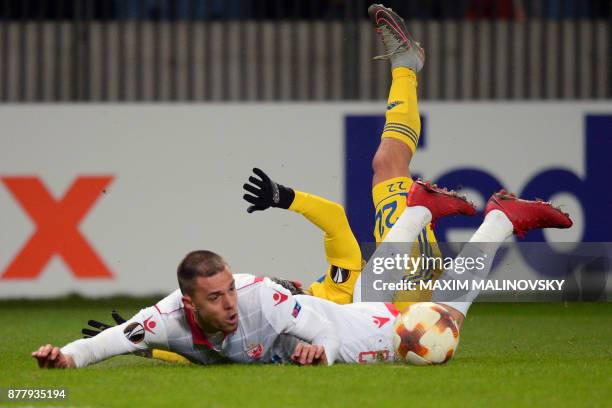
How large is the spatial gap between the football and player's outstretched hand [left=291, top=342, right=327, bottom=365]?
441 millimetres

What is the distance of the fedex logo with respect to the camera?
39.1 feet

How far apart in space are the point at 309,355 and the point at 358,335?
49 cm

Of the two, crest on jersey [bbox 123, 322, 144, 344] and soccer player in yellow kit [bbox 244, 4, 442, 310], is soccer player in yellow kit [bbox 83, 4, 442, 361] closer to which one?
soccer player in yellow kit [bbox 244, 4, 442, 310]

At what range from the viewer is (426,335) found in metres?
6.89

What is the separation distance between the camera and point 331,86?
12648 mm

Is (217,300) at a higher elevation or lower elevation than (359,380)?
higher

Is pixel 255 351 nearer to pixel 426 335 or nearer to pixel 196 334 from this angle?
pixel 196 334

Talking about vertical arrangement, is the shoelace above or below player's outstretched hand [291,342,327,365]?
above

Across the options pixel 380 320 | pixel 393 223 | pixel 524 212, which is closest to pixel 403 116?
pixel 393 223

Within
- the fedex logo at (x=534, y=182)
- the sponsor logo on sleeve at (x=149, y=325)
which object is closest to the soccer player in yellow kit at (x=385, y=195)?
the sponsor logo on sleeve at (x=149, y=325)

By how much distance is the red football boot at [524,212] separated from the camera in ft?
24.9

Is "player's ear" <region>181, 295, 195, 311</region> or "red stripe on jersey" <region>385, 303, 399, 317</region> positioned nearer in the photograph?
"player's ear" <region>181, 295, 195, 311</region>

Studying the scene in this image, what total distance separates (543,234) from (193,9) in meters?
4.08

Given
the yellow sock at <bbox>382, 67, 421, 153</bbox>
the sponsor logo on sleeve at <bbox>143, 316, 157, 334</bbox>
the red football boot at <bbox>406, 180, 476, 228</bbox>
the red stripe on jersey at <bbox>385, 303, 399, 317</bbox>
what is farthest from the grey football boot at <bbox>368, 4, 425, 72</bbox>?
the sponsor logo on sleeve at <bbox>143, 316, 157, 334</bbox>
